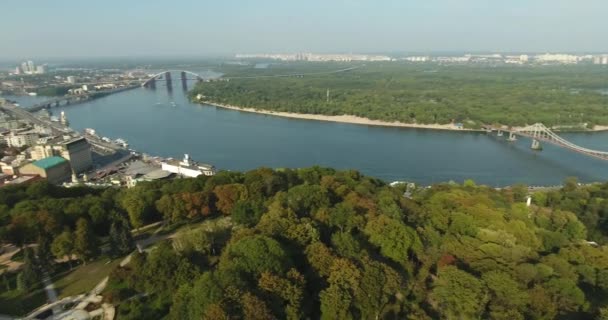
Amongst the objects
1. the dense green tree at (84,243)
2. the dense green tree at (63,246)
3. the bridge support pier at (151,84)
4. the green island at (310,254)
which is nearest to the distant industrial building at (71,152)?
the green island at (310,254)

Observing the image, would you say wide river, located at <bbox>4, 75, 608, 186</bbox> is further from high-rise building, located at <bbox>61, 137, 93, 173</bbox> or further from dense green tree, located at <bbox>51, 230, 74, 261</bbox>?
dense green tree, located at <bbox>51, 230, 74, 261</bbox>

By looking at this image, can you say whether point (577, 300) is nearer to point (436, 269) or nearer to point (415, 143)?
point (436, 269)

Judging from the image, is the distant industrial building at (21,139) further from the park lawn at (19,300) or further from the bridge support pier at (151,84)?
the bridge support pier at (151,84)

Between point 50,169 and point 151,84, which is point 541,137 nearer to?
point 50,169

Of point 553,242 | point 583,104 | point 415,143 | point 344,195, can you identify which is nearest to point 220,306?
point 344,195

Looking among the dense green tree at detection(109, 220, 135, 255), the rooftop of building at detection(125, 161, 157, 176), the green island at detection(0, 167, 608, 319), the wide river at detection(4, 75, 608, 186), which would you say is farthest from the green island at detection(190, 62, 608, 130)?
the dense green tree at detection(109, 220, 135, 255)

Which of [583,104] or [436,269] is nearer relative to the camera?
[436,269]

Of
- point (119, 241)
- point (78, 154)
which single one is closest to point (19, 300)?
point (119, 241)
